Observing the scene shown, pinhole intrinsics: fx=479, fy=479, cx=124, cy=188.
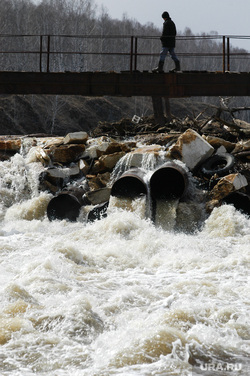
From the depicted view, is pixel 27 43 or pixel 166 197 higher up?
pixel 27 43

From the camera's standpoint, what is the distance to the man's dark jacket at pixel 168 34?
472 inches

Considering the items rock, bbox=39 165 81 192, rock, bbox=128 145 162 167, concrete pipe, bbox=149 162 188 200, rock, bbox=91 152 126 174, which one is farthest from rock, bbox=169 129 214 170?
rock, bbox=39 165 81 192

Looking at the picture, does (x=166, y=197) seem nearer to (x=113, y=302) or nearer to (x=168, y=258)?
(x=168, y=258)

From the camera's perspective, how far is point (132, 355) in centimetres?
448

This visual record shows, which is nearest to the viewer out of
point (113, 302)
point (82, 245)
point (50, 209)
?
point (113, 302)

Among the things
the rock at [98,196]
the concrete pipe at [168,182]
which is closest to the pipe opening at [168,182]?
the concrete pipe at [168,182]

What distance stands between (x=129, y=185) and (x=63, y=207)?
5.45 feet

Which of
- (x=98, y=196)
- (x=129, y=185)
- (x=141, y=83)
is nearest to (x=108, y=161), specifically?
(x=98, y=196)

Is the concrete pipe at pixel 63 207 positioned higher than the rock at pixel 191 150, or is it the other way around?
the rock at pixel 191 150

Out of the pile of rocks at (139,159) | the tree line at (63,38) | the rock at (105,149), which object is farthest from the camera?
the tree line at (63,38)

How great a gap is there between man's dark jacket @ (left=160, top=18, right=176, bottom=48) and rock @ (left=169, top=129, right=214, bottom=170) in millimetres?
2492

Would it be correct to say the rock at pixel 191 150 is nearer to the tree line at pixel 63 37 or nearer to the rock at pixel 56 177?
the rock at pixel 56 177

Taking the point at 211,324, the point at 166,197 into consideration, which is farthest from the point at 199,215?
the point at 211,324

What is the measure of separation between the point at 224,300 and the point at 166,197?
442cm
